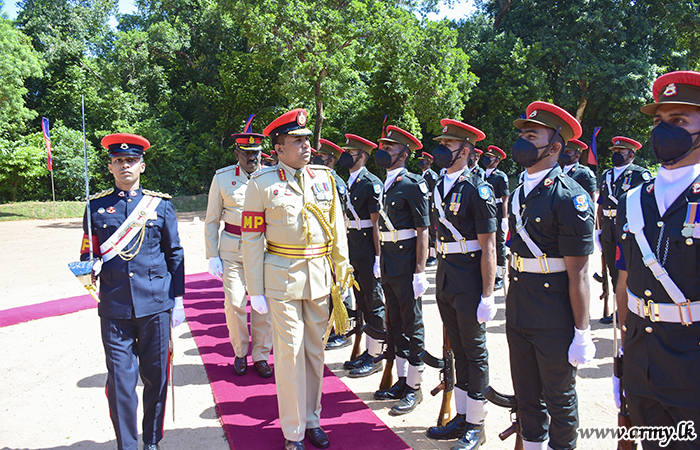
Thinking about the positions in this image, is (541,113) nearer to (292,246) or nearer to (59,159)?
(292,246)

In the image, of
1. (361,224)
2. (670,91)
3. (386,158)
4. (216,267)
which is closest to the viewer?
(670,91)

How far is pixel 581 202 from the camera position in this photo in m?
2.86

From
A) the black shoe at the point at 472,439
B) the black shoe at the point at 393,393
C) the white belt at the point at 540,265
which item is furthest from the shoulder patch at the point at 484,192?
the black shoe at the point at 393,393

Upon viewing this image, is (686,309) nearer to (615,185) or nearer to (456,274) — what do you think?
(456,274)

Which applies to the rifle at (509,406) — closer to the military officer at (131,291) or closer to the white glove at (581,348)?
the white glove at (581,348)

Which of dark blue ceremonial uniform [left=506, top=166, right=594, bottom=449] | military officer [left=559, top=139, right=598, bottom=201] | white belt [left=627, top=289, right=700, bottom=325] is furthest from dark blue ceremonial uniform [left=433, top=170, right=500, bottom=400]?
military officer [left=559, top=139, right=598, bottom=201]

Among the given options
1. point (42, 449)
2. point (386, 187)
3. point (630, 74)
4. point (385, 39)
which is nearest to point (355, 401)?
point (386, 187)

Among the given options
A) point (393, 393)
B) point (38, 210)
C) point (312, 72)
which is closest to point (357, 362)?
point (393, 393)

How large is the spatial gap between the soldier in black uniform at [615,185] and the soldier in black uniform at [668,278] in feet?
13.3

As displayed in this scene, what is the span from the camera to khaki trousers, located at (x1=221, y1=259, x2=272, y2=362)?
5.07 m

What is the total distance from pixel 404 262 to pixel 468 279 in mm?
Answer: 860

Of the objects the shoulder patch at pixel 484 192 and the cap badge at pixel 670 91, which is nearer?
the cap badge at pixel 670 91

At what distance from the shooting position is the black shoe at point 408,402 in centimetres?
417

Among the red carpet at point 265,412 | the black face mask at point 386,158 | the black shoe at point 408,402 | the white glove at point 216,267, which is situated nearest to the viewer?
the red carpet at point 265,412
